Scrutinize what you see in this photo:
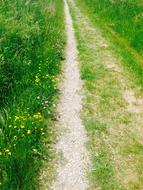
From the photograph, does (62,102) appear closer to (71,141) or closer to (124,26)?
(71,141)

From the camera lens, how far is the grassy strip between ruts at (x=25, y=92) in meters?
7.32

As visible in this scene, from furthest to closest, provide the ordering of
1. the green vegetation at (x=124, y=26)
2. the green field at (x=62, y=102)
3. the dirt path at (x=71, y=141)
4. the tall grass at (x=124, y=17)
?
the tall grass at (x=124, y=17) → the green vegetation at (x=124, y=26) → the green field at (x=62, y=102) → the dirt path at (x=71, y=141)

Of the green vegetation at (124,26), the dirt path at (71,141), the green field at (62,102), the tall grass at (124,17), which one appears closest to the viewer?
the dirt path at (71,141)

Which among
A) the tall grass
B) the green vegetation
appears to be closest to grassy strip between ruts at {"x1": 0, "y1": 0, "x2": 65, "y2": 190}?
the green vegetation

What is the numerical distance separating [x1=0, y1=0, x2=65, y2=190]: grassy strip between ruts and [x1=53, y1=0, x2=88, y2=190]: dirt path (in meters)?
0.30

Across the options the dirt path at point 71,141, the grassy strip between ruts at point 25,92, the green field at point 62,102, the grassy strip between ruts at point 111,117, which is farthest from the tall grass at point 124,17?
the dirt path at point 71,141

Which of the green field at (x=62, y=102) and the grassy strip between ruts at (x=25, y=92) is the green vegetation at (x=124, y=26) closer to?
the green field at (x=62, y=102)

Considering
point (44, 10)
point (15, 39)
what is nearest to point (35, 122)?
point (15, 39)

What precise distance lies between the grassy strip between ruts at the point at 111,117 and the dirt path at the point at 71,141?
7.4 inches

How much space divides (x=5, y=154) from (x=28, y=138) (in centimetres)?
74

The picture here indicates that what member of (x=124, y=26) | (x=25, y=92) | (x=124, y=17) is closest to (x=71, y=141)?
(x=25, y=92)

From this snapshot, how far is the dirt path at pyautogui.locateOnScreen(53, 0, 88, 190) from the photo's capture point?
731 cm

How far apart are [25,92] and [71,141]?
88.6 inches

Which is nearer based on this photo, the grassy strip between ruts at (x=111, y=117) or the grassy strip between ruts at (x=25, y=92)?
the grassy strip between ruts at (x=25, y=92)
